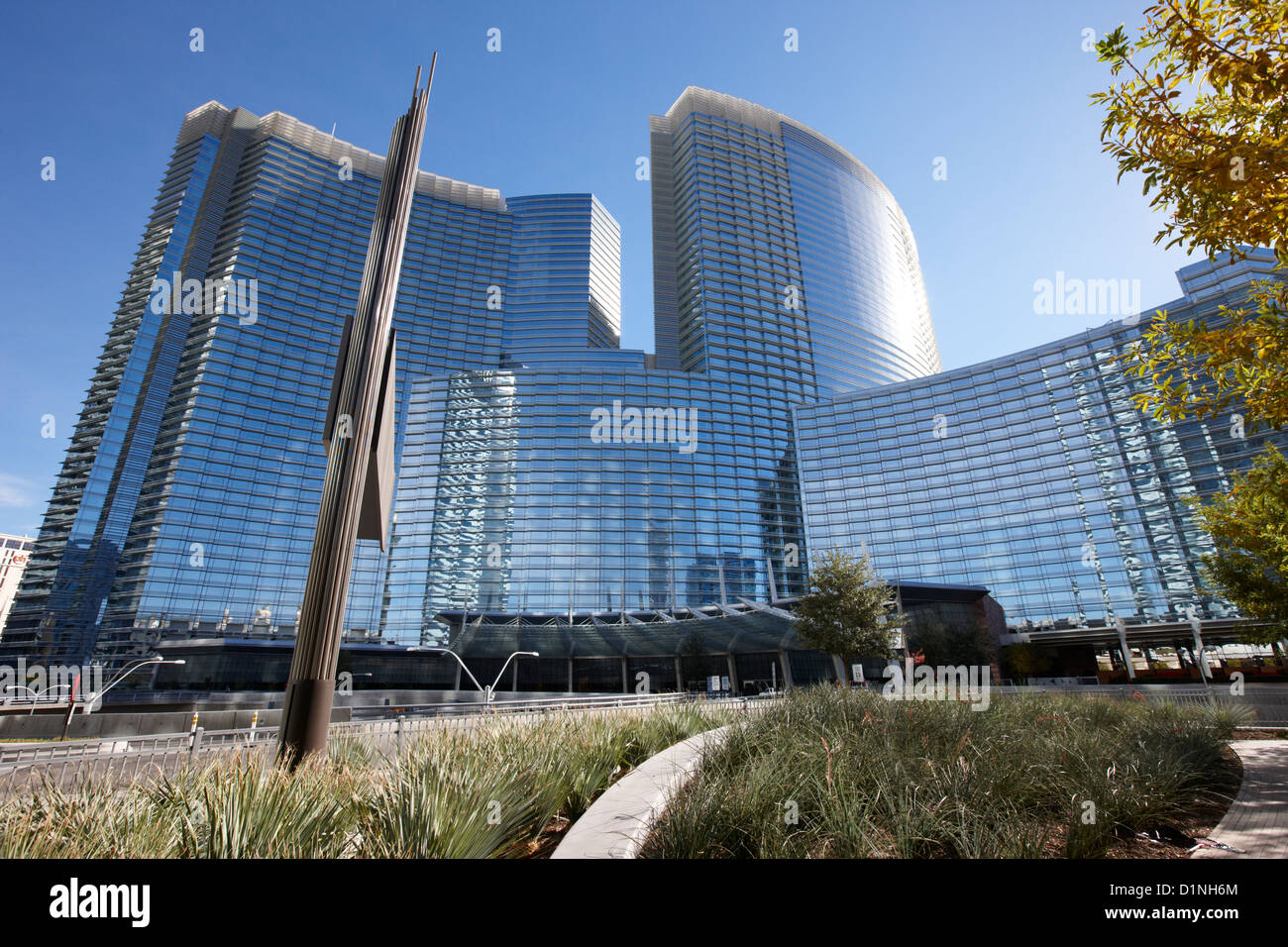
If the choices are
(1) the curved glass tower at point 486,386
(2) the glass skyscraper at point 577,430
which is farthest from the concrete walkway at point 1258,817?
(1) the curved glass tower at point 486,386

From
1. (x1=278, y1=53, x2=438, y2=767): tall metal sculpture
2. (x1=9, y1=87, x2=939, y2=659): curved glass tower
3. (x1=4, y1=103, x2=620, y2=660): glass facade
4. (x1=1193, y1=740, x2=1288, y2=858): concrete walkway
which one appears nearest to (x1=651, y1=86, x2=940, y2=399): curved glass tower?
(x1=9, y1=87, x2=939, y2=659): curved glass tower

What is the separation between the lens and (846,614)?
28.2 metres

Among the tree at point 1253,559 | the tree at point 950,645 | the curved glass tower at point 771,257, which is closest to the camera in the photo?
the tree at point 1253,559

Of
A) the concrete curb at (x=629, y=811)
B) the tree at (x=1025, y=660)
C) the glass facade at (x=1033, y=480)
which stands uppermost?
the glass facade at (x=1033, y=480)

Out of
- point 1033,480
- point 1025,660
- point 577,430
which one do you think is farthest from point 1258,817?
point 1033,480

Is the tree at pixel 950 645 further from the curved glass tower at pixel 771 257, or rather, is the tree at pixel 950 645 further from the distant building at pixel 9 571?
the distant building at pixel 9 571

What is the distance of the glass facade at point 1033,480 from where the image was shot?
6769 cm

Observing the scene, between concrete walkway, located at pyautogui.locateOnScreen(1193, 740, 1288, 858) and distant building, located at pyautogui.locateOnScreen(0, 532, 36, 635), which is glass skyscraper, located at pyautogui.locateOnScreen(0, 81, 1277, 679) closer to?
concrete walkway, located at pyautogui.locateOnScreen(1193, 740, 1288, 858)

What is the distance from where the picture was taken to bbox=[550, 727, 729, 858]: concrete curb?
12.9 feet

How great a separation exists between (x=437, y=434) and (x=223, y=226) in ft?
256

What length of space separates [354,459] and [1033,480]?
295 ft

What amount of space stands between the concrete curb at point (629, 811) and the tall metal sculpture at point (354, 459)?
12.2 feet

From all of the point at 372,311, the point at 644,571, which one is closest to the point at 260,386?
the point at 644,571

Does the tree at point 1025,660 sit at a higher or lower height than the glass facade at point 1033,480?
lower
